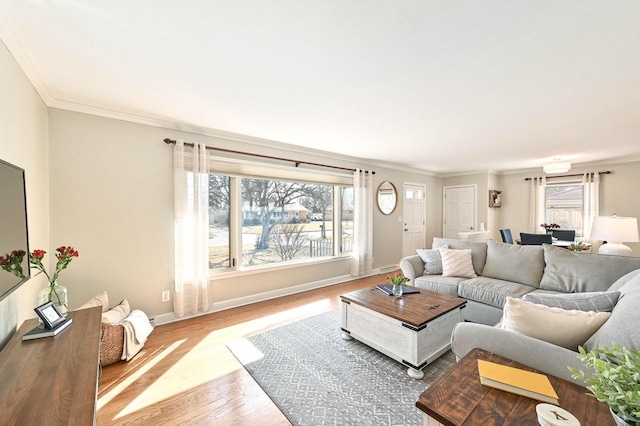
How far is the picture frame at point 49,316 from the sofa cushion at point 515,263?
4.04 meters

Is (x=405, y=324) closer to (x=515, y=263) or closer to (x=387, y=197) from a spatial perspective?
(x=515, y=263)

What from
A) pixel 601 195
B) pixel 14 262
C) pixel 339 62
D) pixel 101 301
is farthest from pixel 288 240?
pixel 601 195

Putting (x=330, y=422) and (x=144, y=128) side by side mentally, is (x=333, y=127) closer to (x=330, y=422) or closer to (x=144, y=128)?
(x=144, y=128)

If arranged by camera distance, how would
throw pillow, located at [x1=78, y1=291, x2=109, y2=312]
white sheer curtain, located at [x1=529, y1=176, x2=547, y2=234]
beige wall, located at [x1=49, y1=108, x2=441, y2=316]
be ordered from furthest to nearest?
white sheer curtain, located at [x1=529, y1=176, x2=547, y2=234] < beige wall, located at [x1=49, y1=108, x2=441, y2=316] < throw pillow, located at [x1=78, y1=291, x2=109, y2=312]

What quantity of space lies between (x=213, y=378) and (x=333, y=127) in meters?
2.76

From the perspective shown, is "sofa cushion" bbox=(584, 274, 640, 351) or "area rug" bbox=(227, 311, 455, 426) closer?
"sofa cushion" bbox=(584, 274, 640, 351)

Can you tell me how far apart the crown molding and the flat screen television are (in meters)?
0.81

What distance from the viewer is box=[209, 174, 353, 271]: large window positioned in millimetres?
3637

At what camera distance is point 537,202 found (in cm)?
612

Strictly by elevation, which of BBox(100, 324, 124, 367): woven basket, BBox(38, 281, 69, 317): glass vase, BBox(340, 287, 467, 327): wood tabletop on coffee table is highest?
BBox(38, 281, 69, 317): glass vase

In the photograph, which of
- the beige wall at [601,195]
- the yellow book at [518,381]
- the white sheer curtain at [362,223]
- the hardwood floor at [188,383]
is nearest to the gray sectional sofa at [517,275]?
the white sheer curtain at [362,223]

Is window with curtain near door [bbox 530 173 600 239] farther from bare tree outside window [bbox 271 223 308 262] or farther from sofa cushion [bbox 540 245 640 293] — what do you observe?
bare tree outside window [bbox 271 223 308 262]

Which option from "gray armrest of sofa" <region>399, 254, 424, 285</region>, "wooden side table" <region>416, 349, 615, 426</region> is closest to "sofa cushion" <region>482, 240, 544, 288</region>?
"gray armrest of sofa" <region>399, 254, 424, 285</region>

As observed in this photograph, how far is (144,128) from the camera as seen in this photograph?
2.97m
